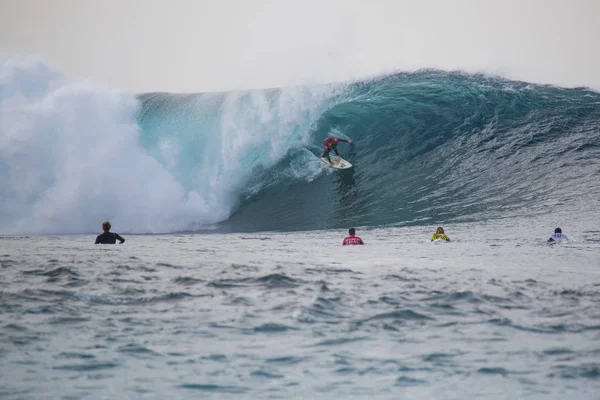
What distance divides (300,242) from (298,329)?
354 inches

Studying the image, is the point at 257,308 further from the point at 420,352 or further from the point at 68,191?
the point at 68,191

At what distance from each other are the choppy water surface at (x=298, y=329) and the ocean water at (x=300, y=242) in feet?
0.09

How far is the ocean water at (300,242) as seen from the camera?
507 centimetres

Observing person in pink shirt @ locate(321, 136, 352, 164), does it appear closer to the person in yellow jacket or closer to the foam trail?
the foam trail

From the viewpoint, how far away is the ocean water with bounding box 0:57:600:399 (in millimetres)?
5070

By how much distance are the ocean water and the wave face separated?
0.09 meters

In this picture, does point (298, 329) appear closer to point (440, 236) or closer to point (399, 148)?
point (440, 236)

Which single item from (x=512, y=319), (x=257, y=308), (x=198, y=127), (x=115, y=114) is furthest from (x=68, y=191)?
(x=512, y=319)

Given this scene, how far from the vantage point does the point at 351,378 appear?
191 inches

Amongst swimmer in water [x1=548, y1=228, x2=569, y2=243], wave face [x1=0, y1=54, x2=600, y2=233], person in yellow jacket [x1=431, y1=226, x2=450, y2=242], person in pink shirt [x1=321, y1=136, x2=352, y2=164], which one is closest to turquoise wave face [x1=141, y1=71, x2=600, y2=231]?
wave face [x1=0, y1=54, x2=600, y2=233]

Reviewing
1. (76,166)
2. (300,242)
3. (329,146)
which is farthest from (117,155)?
(300,242)

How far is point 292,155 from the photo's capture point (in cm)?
2428

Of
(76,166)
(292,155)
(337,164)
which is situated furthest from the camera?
(292,155)

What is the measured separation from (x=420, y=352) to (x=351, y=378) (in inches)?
32.6
